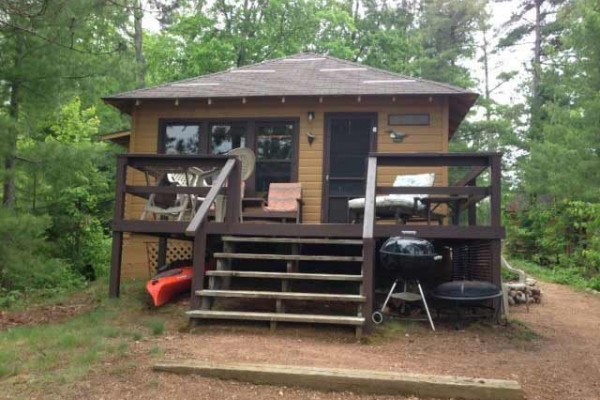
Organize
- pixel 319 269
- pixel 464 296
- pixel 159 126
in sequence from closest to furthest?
pixel 464 296 → pixel 319 269 → pixel 159 126

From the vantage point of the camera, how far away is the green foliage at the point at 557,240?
465 inches

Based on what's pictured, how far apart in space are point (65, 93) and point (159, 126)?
1431 mm

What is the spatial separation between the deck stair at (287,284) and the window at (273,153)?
1775 millimetres

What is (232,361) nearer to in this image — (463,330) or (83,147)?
(463,330)

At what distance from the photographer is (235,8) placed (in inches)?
761

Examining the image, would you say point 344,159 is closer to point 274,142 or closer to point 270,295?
point 274,142

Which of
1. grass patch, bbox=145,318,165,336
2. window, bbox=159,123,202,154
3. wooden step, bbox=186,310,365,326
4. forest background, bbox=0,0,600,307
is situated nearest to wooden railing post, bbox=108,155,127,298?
grass patch, bbox=145,318,165,336

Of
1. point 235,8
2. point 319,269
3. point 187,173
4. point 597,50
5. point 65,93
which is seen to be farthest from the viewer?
point 235,8

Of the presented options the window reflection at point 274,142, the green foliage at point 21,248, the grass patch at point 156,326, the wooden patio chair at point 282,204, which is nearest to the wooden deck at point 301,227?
the grass patch at point 156,326

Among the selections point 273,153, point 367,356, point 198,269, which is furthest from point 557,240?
point 367,356

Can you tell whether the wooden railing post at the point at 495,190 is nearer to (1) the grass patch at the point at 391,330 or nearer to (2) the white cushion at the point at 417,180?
(1) the grass patch at the point at 391,330

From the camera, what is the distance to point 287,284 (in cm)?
519

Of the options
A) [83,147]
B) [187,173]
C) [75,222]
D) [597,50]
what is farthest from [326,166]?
[75,222]

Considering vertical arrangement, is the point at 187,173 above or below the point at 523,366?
above
